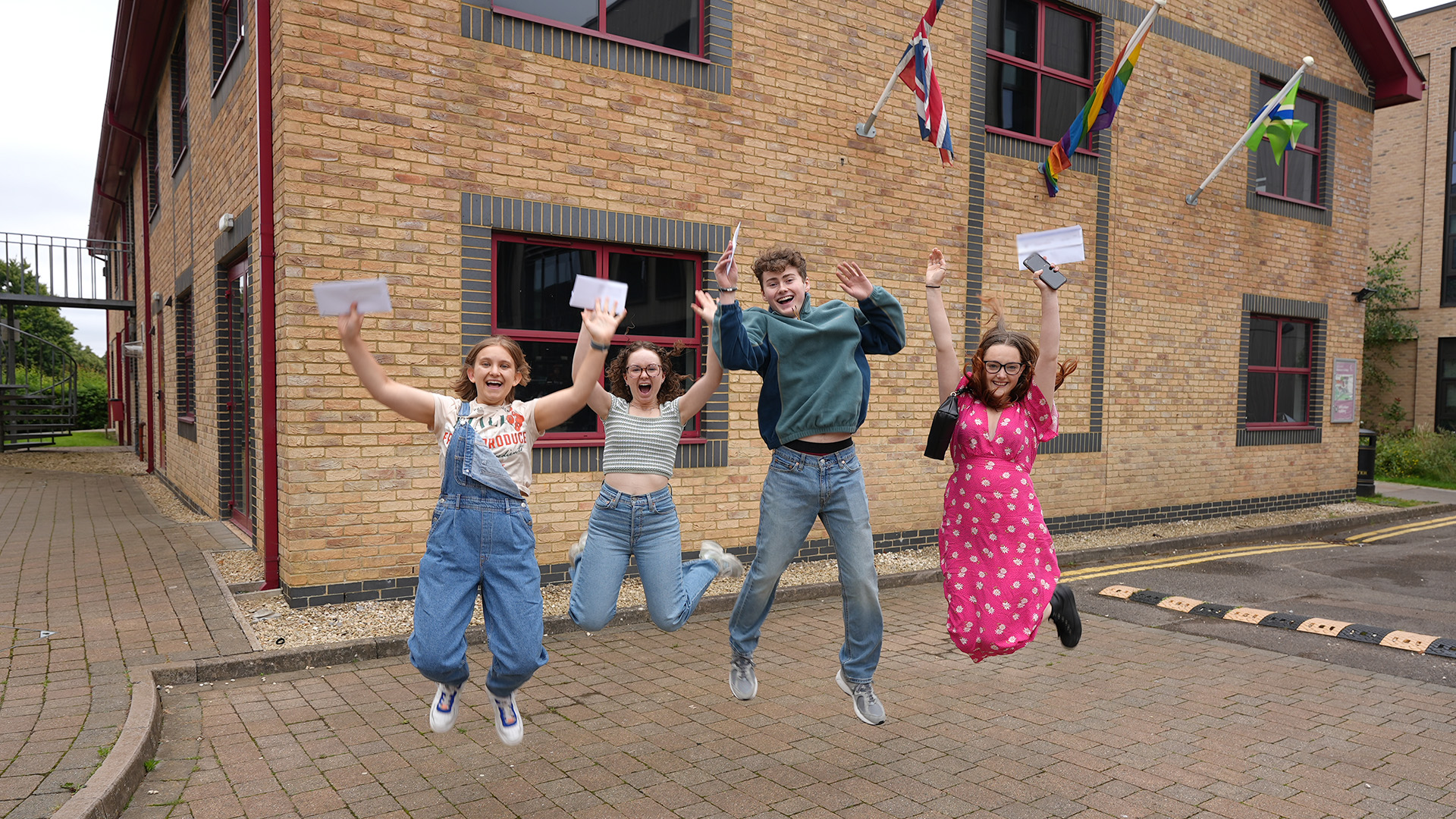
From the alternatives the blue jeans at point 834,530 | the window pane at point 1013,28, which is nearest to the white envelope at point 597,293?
the blue jeans at point 834,530

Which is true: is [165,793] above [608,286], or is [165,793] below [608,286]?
below

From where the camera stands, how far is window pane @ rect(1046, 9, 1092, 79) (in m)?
10.6

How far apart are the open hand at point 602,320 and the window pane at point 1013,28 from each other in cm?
794

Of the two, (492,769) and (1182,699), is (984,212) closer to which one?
(1182,699)

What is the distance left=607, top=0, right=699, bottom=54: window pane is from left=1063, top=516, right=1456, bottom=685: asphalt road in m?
5.80

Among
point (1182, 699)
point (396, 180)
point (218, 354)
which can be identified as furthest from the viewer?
point (218, 354)

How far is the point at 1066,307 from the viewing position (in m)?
10.4

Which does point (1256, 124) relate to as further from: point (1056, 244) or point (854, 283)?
point (854, 283)

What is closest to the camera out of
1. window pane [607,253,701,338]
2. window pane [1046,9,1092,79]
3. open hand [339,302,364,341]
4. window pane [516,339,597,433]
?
open hand [339,302,364,341]

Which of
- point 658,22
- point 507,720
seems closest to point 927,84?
point 658,22

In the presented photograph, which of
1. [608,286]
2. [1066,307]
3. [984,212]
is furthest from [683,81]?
[1066,307]

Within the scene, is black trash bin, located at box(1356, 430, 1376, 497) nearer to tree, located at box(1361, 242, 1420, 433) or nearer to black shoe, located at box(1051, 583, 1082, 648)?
tree, located at box(1361, 242, 1420, 433)

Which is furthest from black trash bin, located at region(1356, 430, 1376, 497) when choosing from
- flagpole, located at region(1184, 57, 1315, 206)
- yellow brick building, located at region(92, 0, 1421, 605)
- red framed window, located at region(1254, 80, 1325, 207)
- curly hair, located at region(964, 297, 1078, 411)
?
curly hair, located at region(964, 297, 1078, 411)

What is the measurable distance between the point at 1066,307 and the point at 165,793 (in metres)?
9.60
